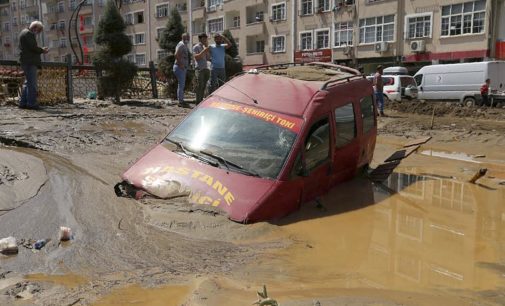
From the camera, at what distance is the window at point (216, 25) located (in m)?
52.1

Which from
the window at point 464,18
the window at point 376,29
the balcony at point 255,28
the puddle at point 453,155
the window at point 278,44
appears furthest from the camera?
the balcony at point 255,28

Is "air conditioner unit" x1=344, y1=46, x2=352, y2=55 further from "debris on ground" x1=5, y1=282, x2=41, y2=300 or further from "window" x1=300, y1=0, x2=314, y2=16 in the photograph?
"debris on ground" x1=5, y1=282, x2=41, y2=300

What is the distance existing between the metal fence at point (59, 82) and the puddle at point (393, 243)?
861 centimetres

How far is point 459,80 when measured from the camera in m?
24.7

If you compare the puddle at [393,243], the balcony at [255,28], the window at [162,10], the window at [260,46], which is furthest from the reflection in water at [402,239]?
the window at [162,10]

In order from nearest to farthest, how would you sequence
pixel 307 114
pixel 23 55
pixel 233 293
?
pixel 233 293, pixel 307 114, pixel 23 55

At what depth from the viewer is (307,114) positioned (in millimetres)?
5746

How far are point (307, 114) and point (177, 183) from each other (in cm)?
170

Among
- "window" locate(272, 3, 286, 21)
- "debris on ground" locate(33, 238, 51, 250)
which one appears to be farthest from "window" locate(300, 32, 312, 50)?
"debris on ground" locate(33, 238, 51, 250)

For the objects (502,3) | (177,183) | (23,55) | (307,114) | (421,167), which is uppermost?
(502,3)

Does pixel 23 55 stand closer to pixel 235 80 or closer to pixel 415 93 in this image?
pixel 235 80

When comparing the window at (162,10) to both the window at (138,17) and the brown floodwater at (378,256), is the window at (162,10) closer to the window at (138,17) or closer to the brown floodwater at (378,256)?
the window at (138,17)

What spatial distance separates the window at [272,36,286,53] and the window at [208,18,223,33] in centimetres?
821

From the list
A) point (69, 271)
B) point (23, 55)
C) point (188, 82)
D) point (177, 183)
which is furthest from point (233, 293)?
point (188, 82)
